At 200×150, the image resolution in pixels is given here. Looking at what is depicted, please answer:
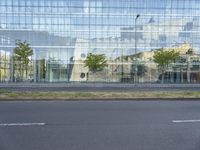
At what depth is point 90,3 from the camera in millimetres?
74500

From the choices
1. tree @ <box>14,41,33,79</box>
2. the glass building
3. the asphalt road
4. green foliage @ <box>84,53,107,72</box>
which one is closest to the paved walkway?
tree @ <box>14,41,33,79</box>

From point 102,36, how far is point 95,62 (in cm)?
891

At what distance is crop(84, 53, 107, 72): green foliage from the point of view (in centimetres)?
6638

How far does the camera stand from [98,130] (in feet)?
33.5

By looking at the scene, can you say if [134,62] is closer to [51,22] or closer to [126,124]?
[51,22]

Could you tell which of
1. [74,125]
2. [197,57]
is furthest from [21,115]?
[197,57]

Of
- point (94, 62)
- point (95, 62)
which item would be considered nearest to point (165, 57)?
point (95, 62)

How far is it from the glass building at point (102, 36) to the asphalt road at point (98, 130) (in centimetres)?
5682

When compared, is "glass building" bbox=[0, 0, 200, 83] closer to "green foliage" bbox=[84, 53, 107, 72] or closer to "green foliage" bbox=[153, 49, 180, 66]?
"green foliage" bbox=[84, 53, 107, 72]

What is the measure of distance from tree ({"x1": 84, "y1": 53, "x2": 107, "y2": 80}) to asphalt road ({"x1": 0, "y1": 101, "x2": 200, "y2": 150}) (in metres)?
52.3

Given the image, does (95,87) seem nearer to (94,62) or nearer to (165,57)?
(94,62)

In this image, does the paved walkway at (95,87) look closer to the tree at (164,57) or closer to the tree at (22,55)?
the tree at (22,55)

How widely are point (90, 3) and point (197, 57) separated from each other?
75.2 feet

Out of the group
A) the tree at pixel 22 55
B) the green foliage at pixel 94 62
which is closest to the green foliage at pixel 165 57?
the green foliage at pixel 94 62
